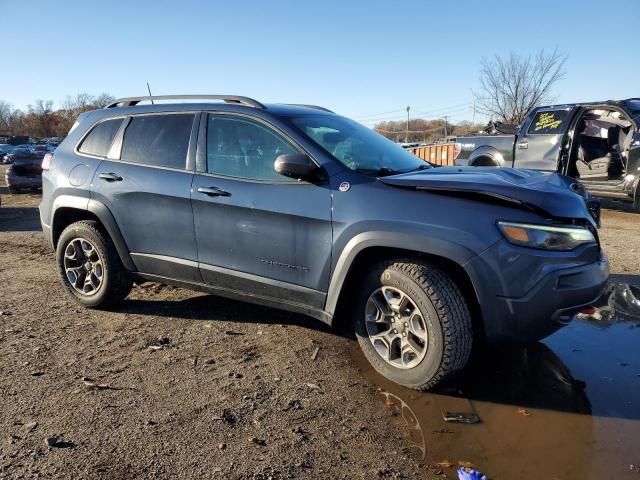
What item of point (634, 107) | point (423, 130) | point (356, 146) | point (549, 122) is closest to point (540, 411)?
point (356, 146)

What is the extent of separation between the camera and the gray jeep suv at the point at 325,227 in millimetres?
2912

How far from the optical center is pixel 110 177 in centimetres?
436

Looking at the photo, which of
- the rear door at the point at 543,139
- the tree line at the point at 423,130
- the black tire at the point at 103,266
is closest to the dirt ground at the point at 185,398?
the black tire at the point at 103,266

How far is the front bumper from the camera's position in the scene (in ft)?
9.29

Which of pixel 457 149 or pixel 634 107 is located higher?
pixel 634 107

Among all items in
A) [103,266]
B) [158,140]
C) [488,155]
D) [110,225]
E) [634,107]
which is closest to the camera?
[158,140]

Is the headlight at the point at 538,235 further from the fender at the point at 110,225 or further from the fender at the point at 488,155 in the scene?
the fender at the point at 488,155

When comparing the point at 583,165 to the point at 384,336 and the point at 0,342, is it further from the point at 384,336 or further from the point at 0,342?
the point at 0,342

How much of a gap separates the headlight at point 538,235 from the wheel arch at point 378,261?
0.96 ft

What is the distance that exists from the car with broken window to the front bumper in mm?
6601

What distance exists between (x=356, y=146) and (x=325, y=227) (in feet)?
3.05

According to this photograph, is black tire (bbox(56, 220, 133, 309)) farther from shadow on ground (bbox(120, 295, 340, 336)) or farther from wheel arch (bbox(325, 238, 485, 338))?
wheel arch (bbox(325, 238, 485, 338))

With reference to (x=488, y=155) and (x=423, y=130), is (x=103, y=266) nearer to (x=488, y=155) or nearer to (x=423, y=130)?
(x=488, y=155)

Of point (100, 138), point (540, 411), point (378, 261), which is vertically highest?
point (100, 138)
